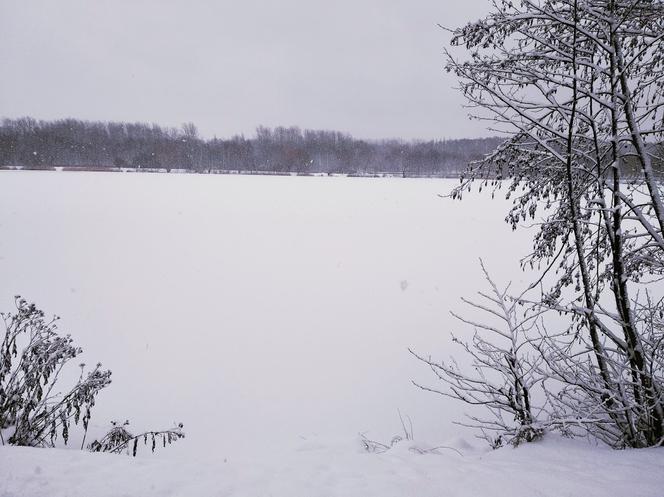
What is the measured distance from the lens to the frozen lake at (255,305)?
5016mm

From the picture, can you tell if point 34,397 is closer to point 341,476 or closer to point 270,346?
point 341,476

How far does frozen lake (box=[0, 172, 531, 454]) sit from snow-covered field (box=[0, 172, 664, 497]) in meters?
0.04

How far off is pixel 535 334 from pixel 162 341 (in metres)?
7.19

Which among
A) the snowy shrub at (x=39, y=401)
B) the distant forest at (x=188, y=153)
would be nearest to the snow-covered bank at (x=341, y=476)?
the snowy shrub at (x=39, y=401)

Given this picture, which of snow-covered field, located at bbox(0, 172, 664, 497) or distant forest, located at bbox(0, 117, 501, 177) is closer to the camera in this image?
snow-covered field, located at bbox(0, 172, 664, 497)

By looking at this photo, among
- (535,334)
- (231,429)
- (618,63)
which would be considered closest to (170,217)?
(231,429)

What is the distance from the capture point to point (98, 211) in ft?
54.5

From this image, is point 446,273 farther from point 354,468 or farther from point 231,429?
point 354,468

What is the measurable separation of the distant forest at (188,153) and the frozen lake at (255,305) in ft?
153

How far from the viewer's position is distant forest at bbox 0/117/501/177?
5850cm

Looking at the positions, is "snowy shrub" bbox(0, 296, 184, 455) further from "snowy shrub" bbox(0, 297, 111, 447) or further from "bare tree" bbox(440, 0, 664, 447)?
"bare tree" bbox(440, 0, 664, 447)

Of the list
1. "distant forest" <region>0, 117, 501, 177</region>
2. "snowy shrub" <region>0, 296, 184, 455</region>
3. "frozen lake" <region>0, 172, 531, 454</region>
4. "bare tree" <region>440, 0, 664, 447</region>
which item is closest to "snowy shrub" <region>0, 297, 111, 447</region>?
"snowy shrub" <region>0, 296, 184, 455</region>

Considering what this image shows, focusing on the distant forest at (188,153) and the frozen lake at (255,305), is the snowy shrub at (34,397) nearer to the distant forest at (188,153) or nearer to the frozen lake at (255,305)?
the frozen lake at (255,305)

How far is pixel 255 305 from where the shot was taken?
823cm
